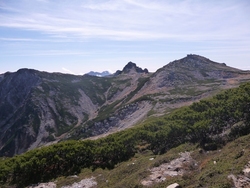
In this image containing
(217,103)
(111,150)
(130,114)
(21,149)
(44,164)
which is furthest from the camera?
(21,149)

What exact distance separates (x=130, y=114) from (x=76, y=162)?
89.8 meters

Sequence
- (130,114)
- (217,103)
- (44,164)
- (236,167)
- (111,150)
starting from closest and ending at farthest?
(236,167)
(44,164)
(111,150)
(217,103)
(130,114)

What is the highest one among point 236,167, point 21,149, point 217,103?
point 217,103

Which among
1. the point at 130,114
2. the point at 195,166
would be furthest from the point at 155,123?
the point at 130,114

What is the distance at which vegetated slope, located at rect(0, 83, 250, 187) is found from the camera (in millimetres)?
57781

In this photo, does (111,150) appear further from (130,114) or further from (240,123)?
(130,114)

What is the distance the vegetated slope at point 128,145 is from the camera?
57.8 m

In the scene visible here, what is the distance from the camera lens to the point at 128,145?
217 ft

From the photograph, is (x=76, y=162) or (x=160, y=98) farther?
(x=160, y=98)

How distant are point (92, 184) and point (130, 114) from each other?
10184 centimetres

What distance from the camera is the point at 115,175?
5044cm

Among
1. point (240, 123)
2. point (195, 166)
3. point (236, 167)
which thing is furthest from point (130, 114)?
point (236, 167)

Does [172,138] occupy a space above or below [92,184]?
above

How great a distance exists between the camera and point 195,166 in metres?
43.1
